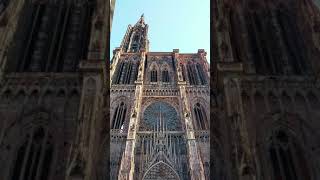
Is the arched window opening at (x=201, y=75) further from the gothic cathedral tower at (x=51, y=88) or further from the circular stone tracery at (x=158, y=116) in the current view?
the gothic cathedral tower at (x=51, y=88)

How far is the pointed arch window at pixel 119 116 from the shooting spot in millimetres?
57969

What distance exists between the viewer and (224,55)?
21312mm

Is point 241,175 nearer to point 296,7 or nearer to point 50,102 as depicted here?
point 50,102

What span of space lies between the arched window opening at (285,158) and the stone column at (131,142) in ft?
99.6

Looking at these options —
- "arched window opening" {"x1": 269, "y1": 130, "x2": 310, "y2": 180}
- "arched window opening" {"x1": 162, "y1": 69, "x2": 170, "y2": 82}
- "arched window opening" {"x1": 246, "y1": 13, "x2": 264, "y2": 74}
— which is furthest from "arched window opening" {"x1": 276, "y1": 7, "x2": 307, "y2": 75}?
"arched window opening" {"x1": 162, "y1": 69, "x2": 170, "y2": 82}

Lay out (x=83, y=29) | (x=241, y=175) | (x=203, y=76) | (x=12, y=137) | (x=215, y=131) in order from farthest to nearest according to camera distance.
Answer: (x=203, y=76) < (x=83, y=29) < (x=215, y=131) < (x=12, y=137) < (x=241, y=175)

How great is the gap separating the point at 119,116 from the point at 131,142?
791 cm

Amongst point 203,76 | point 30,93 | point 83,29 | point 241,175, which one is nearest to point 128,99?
point 203,76

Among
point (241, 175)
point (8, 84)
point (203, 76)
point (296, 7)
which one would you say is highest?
point (203, 76)

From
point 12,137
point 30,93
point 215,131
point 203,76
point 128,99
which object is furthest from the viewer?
point 203,76

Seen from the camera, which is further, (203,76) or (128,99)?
(203,76)

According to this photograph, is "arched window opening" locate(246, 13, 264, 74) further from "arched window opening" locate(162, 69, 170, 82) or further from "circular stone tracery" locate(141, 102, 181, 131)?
"arched window opening" locate(162, 69, 170, 82)

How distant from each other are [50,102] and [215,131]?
7765 millimetres

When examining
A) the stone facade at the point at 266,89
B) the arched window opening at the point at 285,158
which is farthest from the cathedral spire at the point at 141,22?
the arched window opening at the point at 285,158
